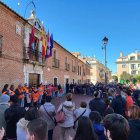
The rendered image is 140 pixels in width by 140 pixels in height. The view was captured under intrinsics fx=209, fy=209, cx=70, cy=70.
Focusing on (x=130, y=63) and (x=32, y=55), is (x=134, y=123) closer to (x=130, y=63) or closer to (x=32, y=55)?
(x=32, y=55)

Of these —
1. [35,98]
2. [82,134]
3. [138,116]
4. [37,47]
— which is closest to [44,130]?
[82,134]

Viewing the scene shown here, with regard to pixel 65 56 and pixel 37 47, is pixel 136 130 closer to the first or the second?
pixel 37 47

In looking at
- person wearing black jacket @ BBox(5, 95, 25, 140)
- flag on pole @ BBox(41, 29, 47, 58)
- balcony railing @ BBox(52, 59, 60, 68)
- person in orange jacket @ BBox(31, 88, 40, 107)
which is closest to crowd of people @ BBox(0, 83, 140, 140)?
person wearing black jacket @ BBox(5, 95, 25, 140)

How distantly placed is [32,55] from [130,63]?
76528 millimetres

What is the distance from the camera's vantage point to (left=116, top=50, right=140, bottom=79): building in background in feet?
286

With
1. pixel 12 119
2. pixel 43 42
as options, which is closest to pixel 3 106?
pixel 12 119

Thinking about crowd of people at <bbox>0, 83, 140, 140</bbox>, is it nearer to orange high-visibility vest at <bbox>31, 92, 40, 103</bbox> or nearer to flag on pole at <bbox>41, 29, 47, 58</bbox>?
orange high-visibility vest at <bbox>31, 92, 40, 103</bbox>

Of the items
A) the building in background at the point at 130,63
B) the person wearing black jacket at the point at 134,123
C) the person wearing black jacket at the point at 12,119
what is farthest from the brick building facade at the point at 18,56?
the building in background at the point at 130,63

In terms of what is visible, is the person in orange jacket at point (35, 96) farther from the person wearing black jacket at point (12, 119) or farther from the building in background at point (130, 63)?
the building in background at point (130, 63)

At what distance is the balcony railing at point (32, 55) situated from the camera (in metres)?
15.7

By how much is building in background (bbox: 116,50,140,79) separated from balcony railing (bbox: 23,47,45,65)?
73887 millimetres

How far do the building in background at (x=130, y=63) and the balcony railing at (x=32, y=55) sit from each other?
242 ft

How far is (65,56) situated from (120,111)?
2120cm

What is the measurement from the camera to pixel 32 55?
55.0 ft
